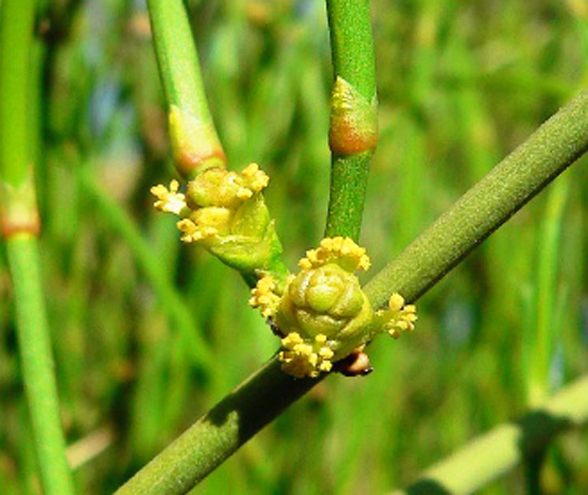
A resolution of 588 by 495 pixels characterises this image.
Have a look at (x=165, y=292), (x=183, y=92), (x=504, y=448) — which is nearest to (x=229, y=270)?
(x=165, y=292)

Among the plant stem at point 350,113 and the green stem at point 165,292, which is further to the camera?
the green stem at point 165,292

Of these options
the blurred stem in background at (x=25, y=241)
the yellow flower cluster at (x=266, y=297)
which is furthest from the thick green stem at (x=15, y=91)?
the yellow flower cluster at (x=266, y=297)

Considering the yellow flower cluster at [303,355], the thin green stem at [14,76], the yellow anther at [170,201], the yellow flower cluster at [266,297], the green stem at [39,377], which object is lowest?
the green stem at [39,377]

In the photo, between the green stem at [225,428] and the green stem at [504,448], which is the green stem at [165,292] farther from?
the green stem at [225,428]

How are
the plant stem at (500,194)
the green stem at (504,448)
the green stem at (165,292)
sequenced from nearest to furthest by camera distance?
the plant stem at (500,194), the green stem at (504,448), the green stem at (165,292)

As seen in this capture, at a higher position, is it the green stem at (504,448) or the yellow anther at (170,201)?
the yellow anther at (170,201)

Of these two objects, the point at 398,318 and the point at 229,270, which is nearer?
the point at 398,318

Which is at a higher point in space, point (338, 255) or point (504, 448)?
point (338, 255)

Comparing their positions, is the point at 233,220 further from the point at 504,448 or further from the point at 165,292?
A: the point at 165,292
